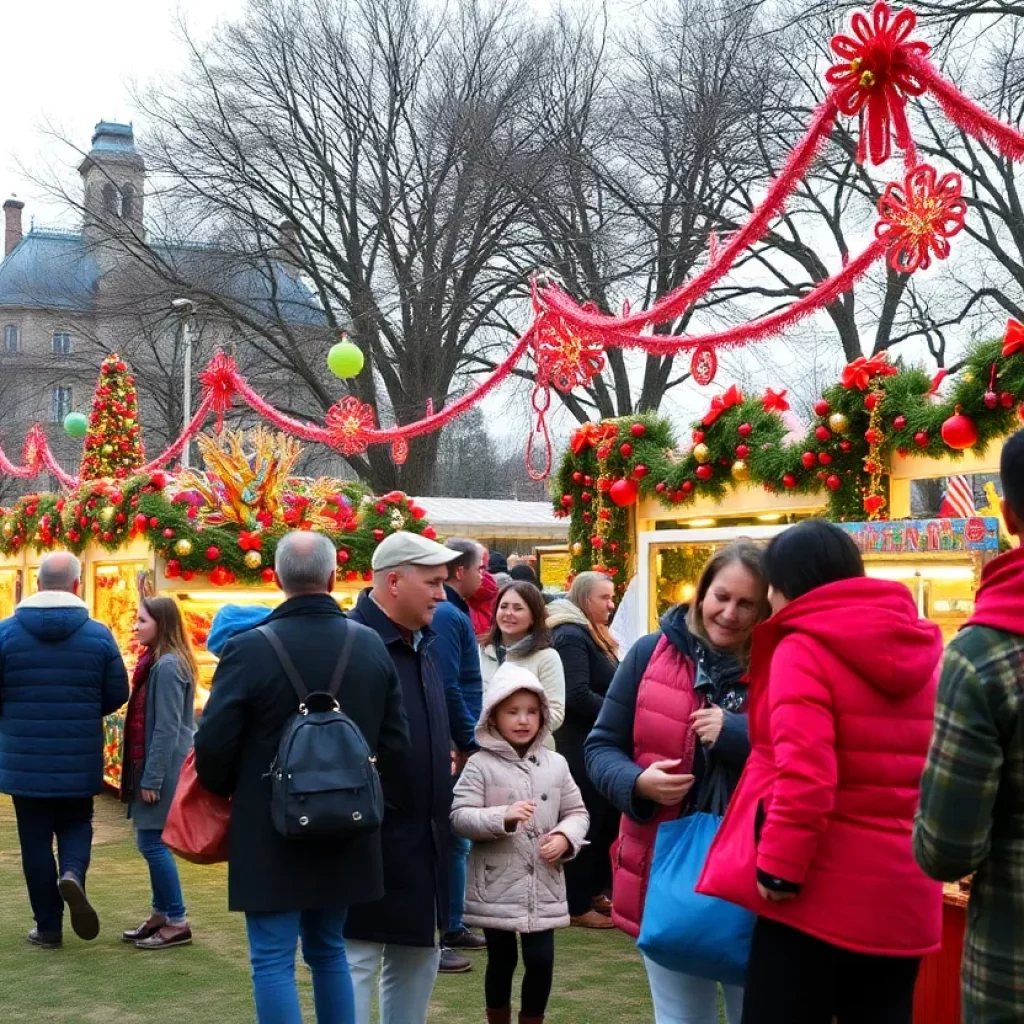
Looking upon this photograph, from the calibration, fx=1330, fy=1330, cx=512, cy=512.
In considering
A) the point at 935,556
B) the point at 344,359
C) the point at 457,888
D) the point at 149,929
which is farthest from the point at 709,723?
the point at 344,359

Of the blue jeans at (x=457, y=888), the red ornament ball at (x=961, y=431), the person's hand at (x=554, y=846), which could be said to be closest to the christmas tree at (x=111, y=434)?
the blue jeans at (x=457, y=888)

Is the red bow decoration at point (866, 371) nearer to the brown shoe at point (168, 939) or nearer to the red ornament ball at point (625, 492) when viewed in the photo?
the red ornament ball at point (625, 492)

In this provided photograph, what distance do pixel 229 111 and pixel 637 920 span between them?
2087cm

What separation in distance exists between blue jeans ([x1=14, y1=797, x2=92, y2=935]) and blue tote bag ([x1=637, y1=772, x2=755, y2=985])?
3.83 m

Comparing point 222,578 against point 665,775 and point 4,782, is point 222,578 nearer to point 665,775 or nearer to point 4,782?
point 4,782

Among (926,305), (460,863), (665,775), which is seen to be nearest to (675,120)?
(926,305)

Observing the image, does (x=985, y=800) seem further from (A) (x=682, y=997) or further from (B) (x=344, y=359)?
(B) (x=344, y=359)

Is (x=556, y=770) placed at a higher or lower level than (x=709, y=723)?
lower

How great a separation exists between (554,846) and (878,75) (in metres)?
3.81

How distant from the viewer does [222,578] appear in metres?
10.4

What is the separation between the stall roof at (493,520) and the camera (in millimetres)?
20312

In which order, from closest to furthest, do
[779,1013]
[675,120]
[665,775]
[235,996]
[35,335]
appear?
[779,1013]
[665,775]
[235,996]
[675,120]
[35,335]

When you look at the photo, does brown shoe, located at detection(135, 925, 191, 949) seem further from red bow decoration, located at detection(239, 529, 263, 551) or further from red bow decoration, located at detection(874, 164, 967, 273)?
red bow decoration, located at detection(874, 164, 967, 273)

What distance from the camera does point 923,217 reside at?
6629 mm
